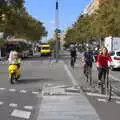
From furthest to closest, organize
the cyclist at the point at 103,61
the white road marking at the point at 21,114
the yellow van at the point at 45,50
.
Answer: the yellow van at the point at 45,50, the cyclist at the point at 103,61, the white road marking at the point at 21,114

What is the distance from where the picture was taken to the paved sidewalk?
1338cm

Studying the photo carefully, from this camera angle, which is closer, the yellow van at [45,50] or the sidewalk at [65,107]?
the sidewalk at [65,107]

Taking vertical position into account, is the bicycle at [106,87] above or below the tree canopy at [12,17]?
below

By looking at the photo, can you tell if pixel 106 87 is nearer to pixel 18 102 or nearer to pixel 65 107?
pixel 18 102

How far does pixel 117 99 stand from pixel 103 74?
426 centimetres

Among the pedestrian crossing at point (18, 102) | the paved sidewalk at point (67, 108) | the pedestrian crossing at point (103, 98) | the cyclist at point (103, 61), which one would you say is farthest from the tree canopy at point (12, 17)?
the paved sidewalk at point (67, 108)

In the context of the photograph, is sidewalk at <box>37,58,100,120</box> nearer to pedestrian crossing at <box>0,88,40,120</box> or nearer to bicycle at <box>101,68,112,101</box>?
pedestrian crossing at <box>0,88,40,120</box>

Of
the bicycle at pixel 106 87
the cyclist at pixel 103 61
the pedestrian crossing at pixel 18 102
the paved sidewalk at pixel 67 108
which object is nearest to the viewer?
A: the paved sidewalk at pixel 67 108

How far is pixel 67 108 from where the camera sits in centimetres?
1519

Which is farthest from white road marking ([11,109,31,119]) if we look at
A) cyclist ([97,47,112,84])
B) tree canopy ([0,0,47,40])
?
tree canopy ([0,0,47,40])

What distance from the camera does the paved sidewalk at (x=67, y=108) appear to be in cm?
1338

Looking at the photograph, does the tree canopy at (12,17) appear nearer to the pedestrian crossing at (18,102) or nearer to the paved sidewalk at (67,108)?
the pedestrian crossing at (18,102)

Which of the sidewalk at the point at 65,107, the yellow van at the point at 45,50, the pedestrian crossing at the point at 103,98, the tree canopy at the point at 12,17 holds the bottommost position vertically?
the yellow van at the point at 45,50

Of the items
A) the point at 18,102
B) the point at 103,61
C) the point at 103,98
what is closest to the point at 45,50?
the point at 103,61
